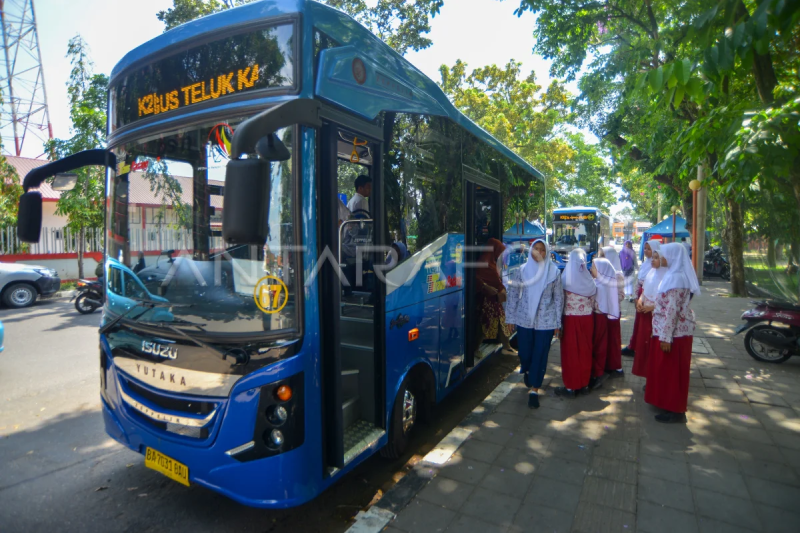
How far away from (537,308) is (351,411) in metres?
2.49

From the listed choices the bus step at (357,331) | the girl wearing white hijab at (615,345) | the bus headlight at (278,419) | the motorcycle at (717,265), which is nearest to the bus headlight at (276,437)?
the bus headlight at (278,419)

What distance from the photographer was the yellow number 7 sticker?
277 centimetres

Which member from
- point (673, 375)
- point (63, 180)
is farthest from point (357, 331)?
point (673, 375)

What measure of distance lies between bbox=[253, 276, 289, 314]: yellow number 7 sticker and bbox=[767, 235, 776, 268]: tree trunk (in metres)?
13.2

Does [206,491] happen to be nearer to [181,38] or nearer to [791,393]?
[181,38]

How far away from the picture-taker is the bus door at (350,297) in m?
2.95

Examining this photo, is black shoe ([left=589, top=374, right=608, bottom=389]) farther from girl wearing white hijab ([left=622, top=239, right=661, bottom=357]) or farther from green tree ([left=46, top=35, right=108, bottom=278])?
green tree ([left=46, top=35, right=108, bottom=278])

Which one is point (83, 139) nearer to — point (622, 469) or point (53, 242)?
point (53, 242)

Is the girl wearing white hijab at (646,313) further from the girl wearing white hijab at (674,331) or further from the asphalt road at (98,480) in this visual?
the asphalt road at (98,480)

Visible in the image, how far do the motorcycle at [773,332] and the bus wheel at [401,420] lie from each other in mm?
5727

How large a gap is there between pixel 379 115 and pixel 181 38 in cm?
136

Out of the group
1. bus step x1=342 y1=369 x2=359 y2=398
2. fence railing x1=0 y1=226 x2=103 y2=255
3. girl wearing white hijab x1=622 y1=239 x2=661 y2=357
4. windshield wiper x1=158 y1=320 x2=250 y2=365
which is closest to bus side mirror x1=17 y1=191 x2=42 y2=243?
windshield wiper x1=158 y1=320 x2=250 y2=365

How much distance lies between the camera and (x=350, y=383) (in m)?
3.66

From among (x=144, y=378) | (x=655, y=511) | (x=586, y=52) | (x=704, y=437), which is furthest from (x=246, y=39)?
(x=586, y=52)
